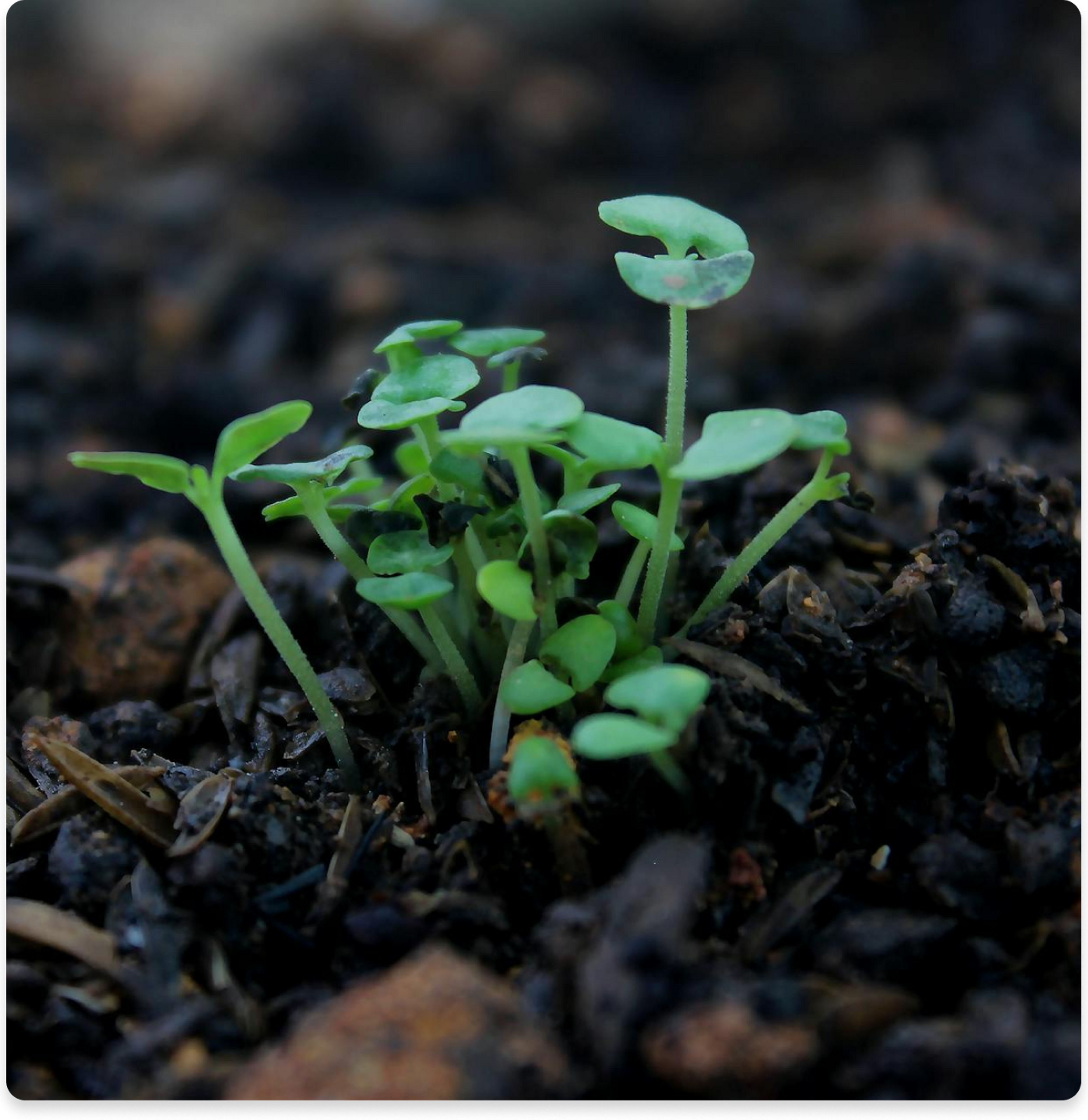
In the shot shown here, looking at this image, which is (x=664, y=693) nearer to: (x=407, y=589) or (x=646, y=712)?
(x=646, y=712)

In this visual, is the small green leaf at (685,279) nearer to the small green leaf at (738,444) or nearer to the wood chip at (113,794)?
the small green leaf at (738,444)

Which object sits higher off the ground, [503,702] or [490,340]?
[490,340]

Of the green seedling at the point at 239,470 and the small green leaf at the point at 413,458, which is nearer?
the green seedling at the point at 239,470

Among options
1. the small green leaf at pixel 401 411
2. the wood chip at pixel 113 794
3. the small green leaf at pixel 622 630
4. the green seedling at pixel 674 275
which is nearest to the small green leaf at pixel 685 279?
the green seedling at pixel 674 275

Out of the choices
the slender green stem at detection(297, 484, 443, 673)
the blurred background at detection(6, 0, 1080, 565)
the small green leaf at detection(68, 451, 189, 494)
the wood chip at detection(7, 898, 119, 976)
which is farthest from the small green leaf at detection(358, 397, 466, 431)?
the blurred background at detection(6, 0, 1080, 565)

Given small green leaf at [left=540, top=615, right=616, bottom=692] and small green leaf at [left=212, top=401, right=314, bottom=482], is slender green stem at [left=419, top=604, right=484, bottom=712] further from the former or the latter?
small green leaf at [left=212, top=401, right=314, bottom=482]

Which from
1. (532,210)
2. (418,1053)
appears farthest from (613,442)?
(532,210)

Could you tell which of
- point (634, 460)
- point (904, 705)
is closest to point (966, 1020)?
point (904, 705)
